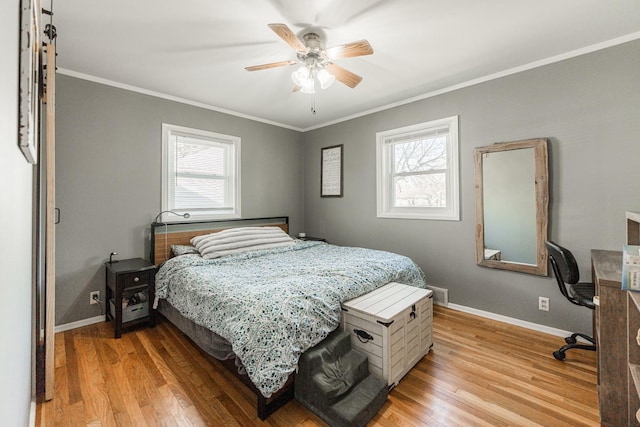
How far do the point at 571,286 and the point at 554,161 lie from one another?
3.62 feet

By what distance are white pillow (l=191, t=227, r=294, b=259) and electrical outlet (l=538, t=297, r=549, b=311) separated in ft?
8.71

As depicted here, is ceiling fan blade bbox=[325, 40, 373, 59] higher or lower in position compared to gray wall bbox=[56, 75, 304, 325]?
higher

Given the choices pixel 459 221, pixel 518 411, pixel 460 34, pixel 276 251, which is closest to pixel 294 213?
pixel 276 251

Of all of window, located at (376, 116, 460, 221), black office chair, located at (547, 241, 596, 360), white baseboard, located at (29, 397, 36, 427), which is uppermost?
window, located at (376, 116, 460, 221)

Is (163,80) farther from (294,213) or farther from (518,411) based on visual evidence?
(518,411)

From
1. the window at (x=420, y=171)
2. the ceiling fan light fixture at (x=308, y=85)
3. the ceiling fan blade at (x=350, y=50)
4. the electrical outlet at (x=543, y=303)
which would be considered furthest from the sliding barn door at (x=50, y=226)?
the electrical outlet at (x=543, y=303)

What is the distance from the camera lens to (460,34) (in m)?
2.21

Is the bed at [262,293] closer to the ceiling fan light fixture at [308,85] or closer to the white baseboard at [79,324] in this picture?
the white baseboard at [79,324]

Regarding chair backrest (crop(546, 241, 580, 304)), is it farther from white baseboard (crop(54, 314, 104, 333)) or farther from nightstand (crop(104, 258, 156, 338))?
white baseboard (crop(54, 314, 104, 333))

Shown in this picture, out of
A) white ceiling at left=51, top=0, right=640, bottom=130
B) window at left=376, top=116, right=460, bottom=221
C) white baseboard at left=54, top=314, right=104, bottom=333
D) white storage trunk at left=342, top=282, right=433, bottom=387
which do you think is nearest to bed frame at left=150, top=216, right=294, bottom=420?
white storage trunk at left=342, top=282, right=433, bottom=387

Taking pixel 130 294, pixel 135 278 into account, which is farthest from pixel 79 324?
pixel 135 278

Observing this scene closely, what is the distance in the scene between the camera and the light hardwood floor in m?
1.66

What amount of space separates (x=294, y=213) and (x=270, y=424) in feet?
11.1

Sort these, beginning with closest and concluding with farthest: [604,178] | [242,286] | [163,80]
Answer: [242,286] < [604,178] < [163,80]
